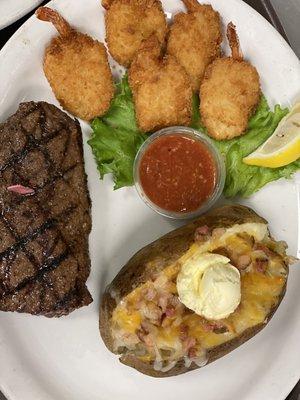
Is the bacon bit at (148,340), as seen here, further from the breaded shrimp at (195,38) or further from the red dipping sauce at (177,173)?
the breaded shrimp at (195,38)

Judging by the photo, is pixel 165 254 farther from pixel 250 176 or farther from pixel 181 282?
pixel 250 176

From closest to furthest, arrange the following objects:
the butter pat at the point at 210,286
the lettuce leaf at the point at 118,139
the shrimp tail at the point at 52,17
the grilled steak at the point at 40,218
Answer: the butter pat at the point at 210,286, the grilled steak at the point at 40,218, the shrimp tail at the point at 52,17, the lettuce leaf at the point at 118,139

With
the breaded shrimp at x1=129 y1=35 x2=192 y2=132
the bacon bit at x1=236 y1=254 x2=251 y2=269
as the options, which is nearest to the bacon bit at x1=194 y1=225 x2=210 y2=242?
the bacon bit at x1=236 y1=254 x2=251 y2=269

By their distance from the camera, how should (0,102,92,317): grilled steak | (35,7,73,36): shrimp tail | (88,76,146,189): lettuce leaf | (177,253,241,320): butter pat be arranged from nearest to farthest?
(177,253,241,320): butter pat
(0,102,92,317): grilled steak
(35,7,73,36): shrimp tail
(88,76,146,189): lettuce leaf

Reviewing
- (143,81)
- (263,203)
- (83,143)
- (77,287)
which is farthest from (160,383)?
(143,81)

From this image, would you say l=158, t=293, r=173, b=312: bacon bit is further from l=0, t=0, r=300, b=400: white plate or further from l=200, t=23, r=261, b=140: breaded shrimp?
l=200, t=23, r=261, b=140: breaded shrimp

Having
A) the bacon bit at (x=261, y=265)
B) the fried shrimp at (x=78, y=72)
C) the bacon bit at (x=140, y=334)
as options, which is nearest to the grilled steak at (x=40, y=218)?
the fried shrimp at (x=78, y=72)
